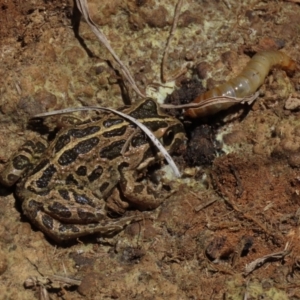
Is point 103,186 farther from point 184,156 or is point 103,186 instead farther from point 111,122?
point 184,156

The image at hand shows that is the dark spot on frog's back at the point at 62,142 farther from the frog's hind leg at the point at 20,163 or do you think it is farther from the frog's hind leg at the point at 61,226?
the frog's hind leg at the point at 61,226

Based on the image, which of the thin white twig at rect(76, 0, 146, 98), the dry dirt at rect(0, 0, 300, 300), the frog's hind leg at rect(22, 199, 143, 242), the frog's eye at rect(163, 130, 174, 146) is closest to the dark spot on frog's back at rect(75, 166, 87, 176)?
the frog's hind leg at rect(22, 199, 143, 242)

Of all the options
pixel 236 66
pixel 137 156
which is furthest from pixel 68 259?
pixel 236 66

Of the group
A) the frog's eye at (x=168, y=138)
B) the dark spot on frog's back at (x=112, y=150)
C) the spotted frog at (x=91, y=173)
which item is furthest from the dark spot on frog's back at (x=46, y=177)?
the frog's eye at (x=168, y=138)

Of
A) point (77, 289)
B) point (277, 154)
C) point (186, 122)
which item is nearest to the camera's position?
point (77, 289)

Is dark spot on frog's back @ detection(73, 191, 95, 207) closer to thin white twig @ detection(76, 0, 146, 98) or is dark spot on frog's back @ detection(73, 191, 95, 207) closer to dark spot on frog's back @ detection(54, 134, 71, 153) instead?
dark spot on frog's back @ detection(54, 134, 71, 153)

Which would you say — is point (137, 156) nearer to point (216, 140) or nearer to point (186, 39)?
point (216, 140)

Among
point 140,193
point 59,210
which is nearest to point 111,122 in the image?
point 140,193
